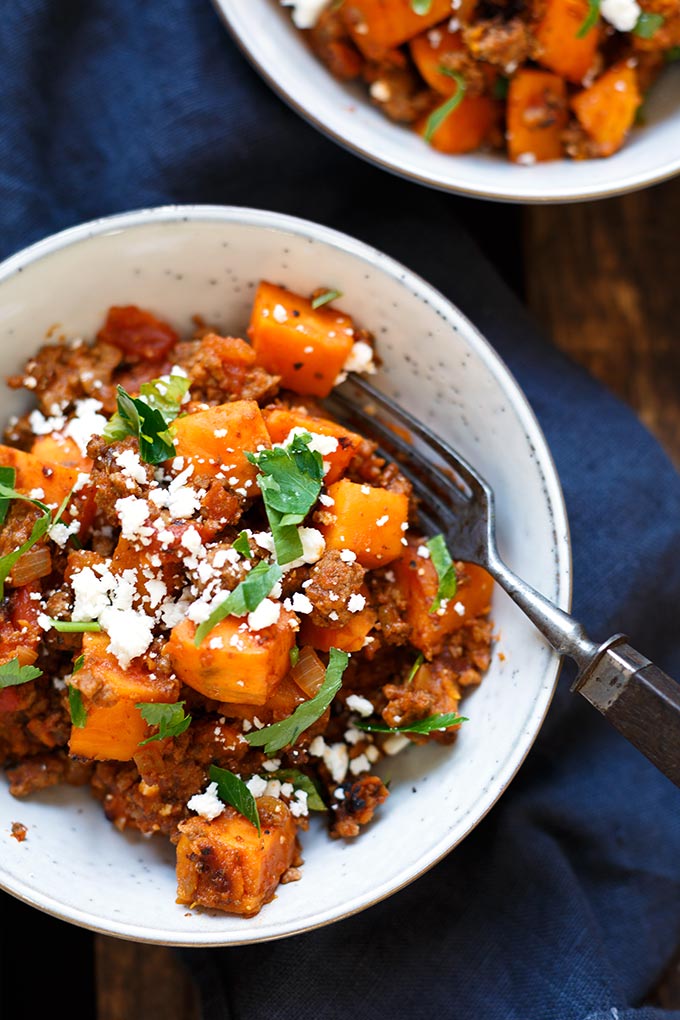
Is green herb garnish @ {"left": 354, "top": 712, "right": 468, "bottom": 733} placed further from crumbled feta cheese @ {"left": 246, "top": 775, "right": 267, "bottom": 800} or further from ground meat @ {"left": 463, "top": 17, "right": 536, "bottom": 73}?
ground meat @ {"left": 463, "top": 17, "right": 536, "bottom": 73}

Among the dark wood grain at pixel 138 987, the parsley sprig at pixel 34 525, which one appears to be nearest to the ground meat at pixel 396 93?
the parsley sprig at pixel 34 525

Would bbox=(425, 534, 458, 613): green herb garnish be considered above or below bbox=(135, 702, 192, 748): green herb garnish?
above

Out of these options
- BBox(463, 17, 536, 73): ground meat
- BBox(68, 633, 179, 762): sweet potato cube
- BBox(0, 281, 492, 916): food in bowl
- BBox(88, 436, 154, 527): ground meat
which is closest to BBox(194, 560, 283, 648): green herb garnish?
BBox(0, 281, 492, 916): food in bowl

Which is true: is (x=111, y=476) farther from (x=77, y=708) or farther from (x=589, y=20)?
(x=589, y=20)

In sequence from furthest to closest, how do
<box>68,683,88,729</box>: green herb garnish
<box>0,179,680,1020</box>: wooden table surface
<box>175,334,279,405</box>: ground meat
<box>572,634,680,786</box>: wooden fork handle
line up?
<box>0,179,680,1020</box>: wooden table surface
<box>175,334,279,405</box>: ground meat
<box>68,683,88,729</box>: green herb garnish
<box>572,634,680,786</box>: wooden fork handle

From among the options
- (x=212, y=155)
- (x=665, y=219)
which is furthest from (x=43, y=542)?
(x=665, y=219)

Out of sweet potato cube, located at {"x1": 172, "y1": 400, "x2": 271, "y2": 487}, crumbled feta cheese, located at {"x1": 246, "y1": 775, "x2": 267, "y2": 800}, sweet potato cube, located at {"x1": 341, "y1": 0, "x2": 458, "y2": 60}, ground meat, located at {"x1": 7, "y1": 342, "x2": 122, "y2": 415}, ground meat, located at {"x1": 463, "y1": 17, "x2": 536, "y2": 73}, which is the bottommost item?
crumbled feta cheese, located at {"x1": 246, "y1": 775, "x2": 267, "y2": 800}

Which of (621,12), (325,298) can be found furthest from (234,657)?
(621,12)

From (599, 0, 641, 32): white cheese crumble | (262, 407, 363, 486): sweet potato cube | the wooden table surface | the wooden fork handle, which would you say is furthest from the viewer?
the wooden table surface
